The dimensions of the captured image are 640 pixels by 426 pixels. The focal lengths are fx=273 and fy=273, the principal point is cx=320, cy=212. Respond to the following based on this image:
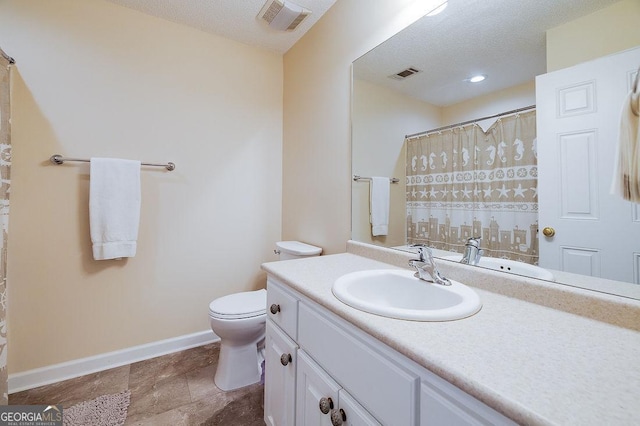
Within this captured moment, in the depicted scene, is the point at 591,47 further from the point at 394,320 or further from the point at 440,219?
the point at 394,320

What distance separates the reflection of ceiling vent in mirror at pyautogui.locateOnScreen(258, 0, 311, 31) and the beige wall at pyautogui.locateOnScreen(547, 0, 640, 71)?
4.87ft

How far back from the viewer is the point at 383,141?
151 centimetres

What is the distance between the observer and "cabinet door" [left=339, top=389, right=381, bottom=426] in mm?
686

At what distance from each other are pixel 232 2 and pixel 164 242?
1674 millimetres

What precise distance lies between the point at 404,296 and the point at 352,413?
0.46 m

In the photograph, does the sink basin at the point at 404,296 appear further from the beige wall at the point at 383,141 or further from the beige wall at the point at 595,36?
the beige wall at the point at 595,36

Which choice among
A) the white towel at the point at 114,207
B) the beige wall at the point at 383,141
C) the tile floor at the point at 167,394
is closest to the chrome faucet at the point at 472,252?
the beige wall at the point at 383,141

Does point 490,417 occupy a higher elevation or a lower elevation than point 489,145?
lower

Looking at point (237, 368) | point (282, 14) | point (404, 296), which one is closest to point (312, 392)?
point (404, 296)

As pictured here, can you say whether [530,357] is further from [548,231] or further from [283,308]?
[283,308]

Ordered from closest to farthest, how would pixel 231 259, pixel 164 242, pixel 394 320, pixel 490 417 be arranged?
pixel 490 417 → pixel 394 320 → pixel 164 242 → pixel 231 259

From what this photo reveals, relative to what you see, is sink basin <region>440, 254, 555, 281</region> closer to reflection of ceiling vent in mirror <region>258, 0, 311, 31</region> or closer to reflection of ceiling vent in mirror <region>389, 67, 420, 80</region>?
reflection of ceiling vent in mirror <region>389, 67, 420, 80</region>

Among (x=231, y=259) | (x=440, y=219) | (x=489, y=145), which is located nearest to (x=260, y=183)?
(x=231, y=259)

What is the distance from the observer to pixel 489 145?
1046 mm
